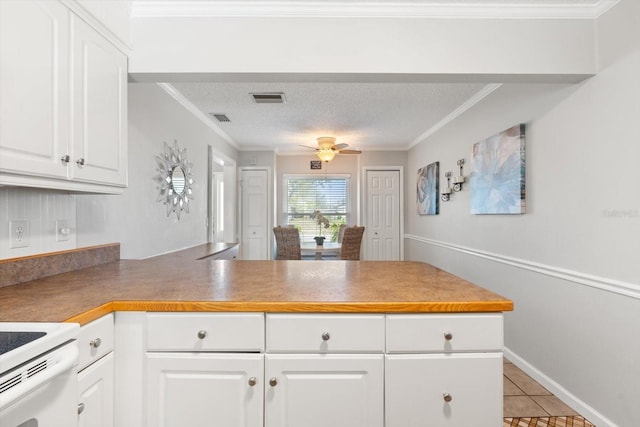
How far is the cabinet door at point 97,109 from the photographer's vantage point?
1408 mm

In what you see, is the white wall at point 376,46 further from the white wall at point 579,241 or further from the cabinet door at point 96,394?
the cabinet door at point 96,394

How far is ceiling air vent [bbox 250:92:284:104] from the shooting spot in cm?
336

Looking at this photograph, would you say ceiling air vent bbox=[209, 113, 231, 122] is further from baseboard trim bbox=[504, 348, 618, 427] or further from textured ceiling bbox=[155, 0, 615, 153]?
baseboard trim bbox=[504, 348, 618, 427]

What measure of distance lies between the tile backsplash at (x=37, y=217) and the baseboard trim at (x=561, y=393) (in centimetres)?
320


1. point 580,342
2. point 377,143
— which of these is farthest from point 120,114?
point 377,143

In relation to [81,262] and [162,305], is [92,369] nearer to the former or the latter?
[162,305]

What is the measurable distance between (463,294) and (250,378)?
90 centimetres

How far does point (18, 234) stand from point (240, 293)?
43.2 inches

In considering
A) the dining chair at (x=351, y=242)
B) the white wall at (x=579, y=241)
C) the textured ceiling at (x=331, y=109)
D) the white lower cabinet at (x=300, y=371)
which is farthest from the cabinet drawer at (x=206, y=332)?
the dining chair at (x=351, y=242)

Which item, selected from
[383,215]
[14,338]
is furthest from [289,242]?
[14,338]

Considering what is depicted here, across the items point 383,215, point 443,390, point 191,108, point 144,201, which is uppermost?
point 191,108

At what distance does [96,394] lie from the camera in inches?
43.9

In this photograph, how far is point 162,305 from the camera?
3.96 feet

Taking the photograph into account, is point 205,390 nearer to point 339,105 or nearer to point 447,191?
point 339,105
